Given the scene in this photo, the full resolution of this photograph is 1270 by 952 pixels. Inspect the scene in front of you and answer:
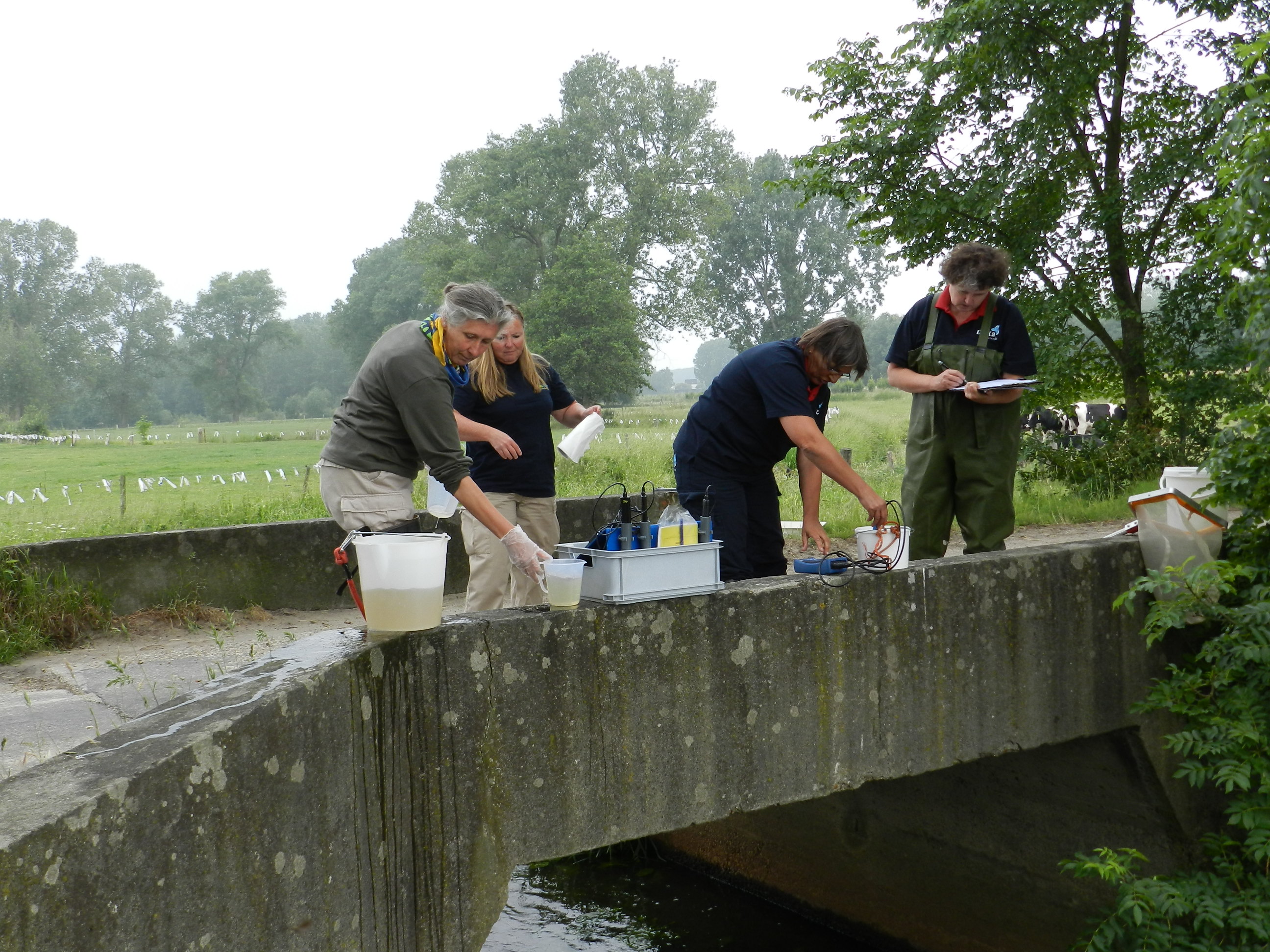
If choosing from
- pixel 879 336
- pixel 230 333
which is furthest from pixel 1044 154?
pixel 879 336

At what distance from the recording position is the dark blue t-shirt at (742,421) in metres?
4.35

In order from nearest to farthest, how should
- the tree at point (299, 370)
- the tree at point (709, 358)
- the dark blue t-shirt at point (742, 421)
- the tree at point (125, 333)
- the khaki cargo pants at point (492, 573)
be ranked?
the dark blue t-shirt at point (742, 421) → the khaki cargo pants at point (492, 573) → the tree at point (125, 333) → the tree at point (299, 370) → the tree at point (709, 358)

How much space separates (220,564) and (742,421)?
168 inches

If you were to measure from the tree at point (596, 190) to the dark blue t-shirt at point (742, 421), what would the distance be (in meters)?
36.4

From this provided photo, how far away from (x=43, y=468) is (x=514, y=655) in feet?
67.4

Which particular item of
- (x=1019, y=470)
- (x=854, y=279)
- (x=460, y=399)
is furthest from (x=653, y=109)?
(x=460, y=399)

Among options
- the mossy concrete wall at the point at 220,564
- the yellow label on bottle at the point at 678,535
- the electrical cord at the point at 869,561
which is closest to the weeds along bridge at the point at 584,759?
the electrical cord at the point at 869,561

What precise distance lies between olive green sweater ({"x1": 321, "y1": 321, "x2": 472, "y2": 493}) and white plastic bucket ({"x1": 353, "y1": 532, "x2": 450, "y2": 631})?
44 centimetres

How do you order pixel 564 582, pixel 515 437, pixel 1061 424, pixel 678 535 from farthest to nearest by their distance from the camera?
1. pixel 1061 424
2. pixel 515 437
3. pixel 678 535
4. pixel 564 582

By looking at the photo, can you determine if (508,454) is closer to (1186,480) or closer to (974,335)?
(974,335)

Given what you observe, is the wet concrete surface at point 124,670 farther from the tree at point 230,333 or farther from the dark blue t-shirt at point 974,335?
the tree at point 230,333

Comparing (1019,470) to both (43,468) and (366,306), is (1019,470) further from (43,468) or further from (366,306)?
(366,306)

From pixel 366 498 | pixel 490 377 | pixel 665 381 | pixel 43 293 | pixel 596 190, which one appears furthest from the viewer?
pixel 665 381

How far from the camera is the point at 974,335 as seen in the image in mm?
5191
